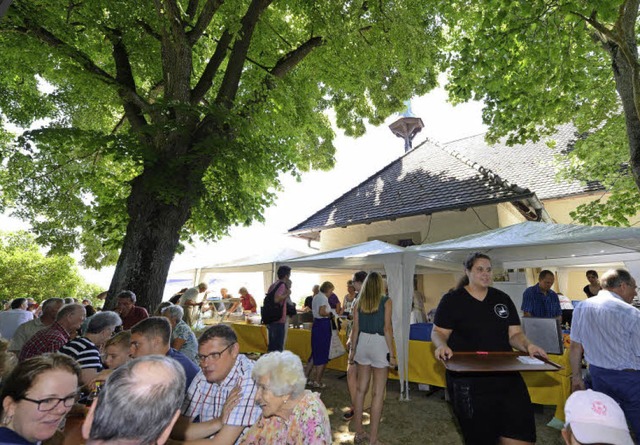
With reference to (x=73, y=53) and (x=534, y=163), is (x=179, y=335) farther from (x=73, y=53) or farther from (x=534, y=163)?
(x=534, y=163)

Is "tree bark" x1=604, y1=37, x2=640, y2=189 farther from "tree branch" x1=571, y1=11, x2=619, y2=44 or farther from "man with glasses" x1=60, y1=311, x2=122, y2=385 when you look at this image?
"man with glasses" x1=60, y1=311, x2=122, y2=385

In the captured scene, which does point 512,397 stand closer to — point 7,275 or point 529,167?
point 529,167

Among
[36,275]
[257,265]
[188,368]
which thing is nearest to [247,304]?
[257,265]

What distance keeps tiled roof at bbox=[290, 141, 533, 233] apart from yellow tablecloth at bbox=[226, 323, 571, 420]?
208 inches

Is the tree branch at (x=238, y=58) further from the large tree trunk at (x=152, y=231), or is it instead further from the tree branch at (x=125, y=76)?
the large tree trunk at (x=152, y=231)

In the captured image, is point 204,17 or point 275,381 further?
point 204,17

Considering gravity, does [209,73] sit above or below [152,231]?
above

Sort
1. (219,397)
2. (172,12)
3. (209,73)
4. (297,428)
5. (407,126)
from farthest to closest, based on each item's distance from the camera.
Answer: (407,126) < (209,73) < (172,12) < (219,397) < (297,428)

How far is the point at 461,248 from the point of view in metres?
Result: 6.53

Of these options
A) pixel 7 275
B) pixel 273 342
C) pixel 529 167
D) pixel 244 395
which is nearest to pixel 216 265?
pixel 273 342

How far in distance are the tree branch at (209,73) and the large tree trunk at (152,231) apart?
1976mm

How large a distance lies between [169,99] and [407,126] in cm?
2020

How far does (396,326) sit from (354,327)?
2.11 meters

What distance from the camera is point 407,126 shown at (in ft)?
78.5
